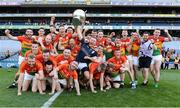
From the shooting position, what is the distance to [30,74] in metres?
9.29

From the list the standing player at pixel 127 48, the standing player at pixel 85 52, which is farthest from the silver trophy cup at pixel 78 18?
the standing player at pixel 127 48

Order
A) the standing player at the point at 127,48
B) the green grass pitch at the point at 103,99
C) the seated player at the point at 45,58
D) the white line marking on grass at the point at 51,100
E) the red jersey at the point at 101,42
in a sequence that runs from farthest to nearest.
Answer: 1. the standing player at the point at 127,48
2. the red jersey at the point at 101,42
3. the seated player at the point at 45,58
4. the green grass pitch at the point at 103,99
5. the white line marking on grass at the point at 51,100

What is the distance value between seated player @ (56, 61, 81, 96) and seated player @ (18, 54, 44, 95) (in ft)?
1.49

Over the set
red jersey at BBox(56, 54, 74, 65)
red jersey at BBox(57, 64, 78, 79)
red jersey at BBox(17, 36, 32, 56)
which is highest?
red jersey at BBox(17, 36, 32, 56)

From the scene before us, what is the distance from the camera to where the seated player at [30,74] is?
Result: 352 inches

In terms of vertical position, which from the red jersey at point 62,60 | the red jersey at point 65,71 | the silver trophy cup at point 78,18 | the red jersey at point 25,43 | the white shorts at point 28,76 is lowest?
the white shorts at point 28,76

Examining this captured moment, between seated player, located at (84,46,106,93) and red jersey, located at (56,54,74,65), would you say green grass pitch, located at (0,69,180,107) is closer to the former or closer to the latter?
seated player, located at (84,46,106,93)

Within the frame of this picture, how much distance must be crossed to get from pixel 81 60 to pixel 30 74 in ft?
4.24

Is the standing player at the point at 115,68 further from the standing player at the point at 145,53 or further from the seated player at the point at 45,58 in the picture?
the seated player at the point at 45,58

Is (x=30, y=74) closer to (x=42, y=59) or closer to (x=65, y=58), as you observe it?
(x=42, y=59)

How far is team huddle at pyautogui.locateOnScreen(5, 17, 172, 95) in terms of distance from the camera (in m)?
9.09

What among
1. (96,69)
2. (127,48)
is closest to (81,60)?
(96,69)

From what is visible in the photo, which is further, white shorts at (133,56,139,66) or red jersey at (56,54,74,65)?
white shorts at (133,56,139,66)

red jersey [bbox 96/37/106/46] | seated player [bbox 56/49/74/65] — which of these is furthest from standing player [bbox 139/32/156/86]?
seated player [bbox 56/49/74/65]
